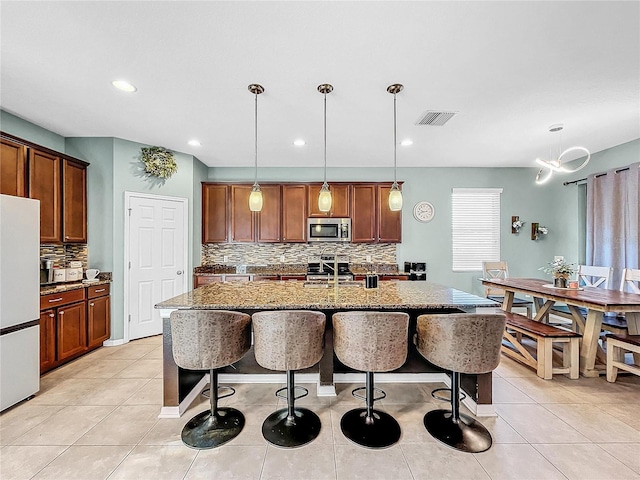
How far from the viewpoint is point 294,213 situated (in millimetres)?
5113

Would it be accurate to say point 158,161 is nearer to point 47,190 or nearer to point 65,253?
point 47,190

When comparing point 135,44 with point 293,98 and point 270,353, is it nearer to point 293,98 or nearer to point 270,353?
point 293,98

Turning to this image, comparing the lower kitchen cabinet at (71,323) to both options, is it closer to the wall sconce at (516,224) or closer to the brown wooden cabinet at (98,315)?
the brown wooden cabinet at (98,315)

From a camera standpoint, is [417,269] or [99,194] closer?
[99,194]

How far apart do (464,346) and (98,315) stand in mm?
4098

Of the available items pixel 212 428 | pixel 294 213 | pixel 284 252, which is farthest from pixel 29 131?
pixel 212 428

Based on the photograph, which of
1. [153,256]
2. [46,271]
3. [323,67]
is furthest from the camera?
[153,256]

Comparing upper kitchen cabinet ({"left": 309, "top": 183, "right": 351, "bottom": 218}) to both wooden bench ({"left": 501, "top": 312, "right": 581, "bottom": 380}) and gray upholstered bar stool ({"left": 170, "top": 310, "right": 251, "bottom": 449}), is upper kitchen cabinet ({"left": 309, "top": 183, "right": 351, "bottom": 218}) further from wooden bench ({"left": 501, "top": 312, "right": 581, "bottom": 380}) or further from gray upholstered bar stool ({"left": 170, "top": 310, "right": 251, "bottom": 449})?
gray upholstered bar stool ({"left": 170, "top": 310, "right": 251, "bottom": 449})

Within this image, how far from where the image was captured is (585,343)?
9.73 ft

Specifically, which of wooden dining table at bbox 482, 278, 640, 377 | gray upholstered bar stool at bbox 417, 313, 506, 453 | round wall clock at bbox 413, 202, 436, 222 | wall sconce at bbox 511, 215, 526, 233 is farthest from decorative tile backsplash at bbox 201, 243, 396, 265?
gray upholstered bar stool at bbox 417, 313, 506, 453

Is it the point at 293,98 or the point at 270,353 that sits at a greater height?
the point at 293,98

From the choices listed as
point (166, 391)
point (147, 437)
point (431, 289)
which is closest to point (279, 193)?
point (431, 289)

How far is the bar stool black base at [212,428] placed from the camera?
1984 millimetres

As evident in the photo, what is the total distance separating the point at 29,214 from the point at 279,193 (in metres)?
3.17
